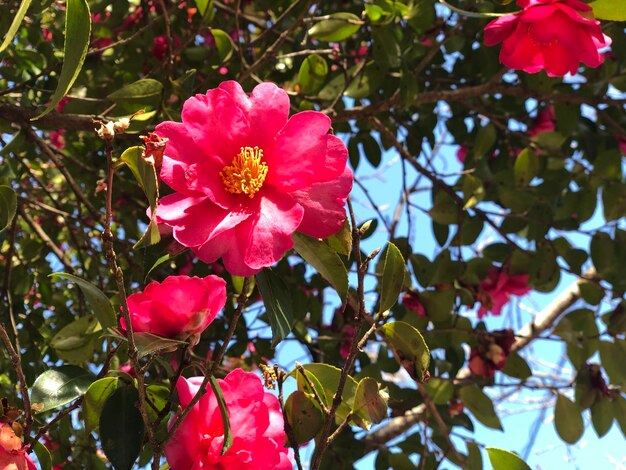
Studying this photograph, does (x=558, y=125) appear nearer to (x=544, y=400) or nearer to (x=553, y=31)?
(x=553, y=31)

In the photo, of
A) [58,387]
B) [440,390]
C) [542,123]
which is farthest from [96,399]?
[542,123]

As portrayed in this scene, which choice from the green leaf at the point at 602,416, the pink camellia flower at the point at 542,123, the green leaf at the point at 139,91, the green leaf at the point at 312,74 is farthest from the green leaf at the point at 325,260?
the pink camellia flower at the point at 542,123

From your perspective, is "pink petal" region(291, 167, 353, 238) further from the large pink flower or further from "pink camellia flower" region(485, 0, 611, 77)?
"pink camellia flower" region(485, 0, 611, 77)

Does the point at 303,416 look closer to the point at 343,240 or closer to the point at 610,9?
the point at 343,240

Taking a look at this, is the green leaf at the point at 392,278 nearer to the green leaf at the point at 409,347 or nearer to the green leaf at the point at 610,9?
the green leaf at the point at 409,347

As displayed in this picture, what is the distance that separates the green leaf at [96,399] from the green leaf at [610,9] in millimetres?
→ 681

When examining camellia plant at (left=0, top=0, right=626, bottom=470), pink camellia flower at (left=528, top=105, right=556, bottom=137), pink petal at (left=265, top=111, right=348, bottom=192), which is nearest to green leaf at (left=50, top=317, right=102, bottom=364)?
camellia plant at (left=0, top=0, right=626, bottom=470)

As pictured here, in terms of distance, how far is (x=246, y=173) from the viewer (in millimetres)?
744

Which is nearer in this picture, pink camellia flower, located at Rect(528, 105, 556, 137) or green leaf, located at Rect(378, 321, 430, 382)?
green leaf, located at Rect(378, 321, 430, 382)

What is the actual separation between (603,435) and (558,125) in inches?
24.8

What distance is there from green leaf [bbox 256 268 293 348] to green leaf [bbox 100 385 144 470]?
147 millimetres

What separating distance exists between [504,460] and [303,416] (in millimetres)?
201

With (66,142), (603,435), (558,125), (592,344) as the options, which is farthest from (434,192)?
(66,142)

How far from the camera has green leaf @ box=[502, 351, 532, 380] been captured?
1.54 m
